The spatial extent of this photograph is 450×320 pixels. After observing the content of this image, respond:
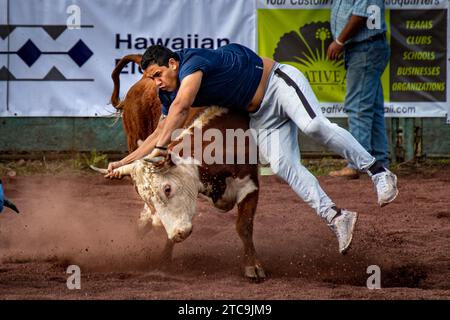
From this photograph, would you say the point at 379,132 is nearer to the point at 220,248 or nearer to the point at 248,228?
the point at 220,248

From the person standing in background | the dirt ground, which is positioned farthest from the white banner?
the dirt ground

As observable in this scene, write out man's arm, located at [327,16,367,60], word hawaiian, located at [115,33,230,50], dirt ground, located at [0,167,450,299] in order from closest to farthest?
dirt ground, located at [0,167,450,299] → man's arm, located at [327,16,367,60] → word hawaiian, located at [115,33,230,50]

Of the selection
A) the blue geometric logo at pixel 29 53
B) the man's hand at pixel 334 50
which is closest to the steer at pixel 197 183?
the man's hand at pixel 334 50

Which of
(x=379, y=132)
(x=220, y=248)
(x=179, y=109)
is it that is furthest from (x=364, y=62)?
(x=179, y=109)

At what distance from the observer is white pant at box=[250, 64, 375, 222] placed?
23.4 ft

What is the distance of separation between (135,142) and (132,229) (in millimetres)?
810

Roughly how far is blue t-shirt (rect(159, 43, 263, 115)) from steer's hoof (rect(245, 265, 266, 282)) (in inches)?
44.8

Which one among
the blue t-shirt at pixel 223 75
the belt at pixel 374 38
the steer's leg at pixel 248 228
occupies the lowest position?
the steer's leg at pixel 248 228

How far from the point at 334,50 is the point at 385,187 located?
4208 mm

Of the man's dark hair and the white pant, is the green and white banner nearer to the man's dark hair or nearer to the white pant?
the white pant

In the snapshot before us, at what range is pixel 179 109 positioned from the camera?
671cm

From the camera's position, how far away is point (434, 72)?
38.4ft

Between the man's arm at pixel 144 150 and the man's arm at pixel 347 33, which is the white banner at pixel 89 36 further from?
the man's arm at pixel 144 150

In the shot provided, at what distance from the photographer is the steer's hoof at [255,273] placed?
23.0 ft
